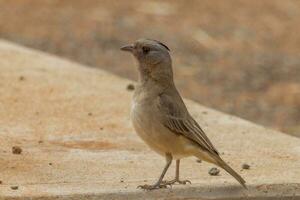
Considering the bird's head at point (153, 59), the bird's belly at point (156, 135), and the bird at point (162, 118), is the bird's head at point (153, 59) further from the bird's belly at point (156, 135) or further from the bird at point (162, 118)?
the bird's belly at point (156, 135)

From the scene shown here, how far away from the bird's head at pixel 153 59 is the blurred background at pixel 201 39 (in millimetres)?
4410

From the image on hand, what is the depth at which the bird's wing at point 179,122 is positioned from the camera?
7.53m

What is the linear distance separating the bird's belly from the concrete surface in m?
0.27

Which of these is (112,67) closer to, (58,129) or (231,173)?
(58,129)

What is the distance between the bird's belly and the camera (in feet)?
24.5

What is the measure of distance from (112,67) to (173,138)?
22.8 ft

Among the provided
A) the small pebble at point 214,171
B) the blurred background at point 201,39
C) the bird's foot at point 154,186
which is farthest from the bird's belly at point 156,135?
the blurred background at point 201,39

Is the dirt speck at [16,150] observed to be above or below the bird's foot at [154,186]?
above

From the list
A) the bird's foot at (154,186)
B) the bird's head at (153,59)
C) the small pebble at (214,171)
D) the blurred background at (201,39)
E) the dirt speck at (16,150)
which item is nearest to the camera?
the bird's foot at (154,186)

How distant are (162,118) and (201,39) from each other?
27.8ft

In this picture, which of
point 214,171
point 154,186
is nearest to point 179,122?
point 154,186

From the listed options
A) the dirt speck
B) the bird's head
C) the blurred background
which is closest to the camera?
the bird's head

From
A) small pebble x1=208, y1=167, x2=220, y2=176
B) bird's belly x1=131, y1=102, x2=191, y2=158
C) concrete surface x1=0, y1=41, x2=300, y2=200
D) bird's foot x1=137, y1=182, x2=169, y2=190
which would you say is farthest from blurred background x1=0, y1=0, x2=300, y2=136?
bird's foot x1=137, y1=182, x2=169, y2=190

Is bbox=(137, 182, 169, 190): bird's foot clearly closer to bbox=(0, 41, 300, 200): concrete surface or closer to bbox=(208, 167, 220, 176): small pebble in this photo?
bbox=(0, 41, 300, 200): concrete surface
